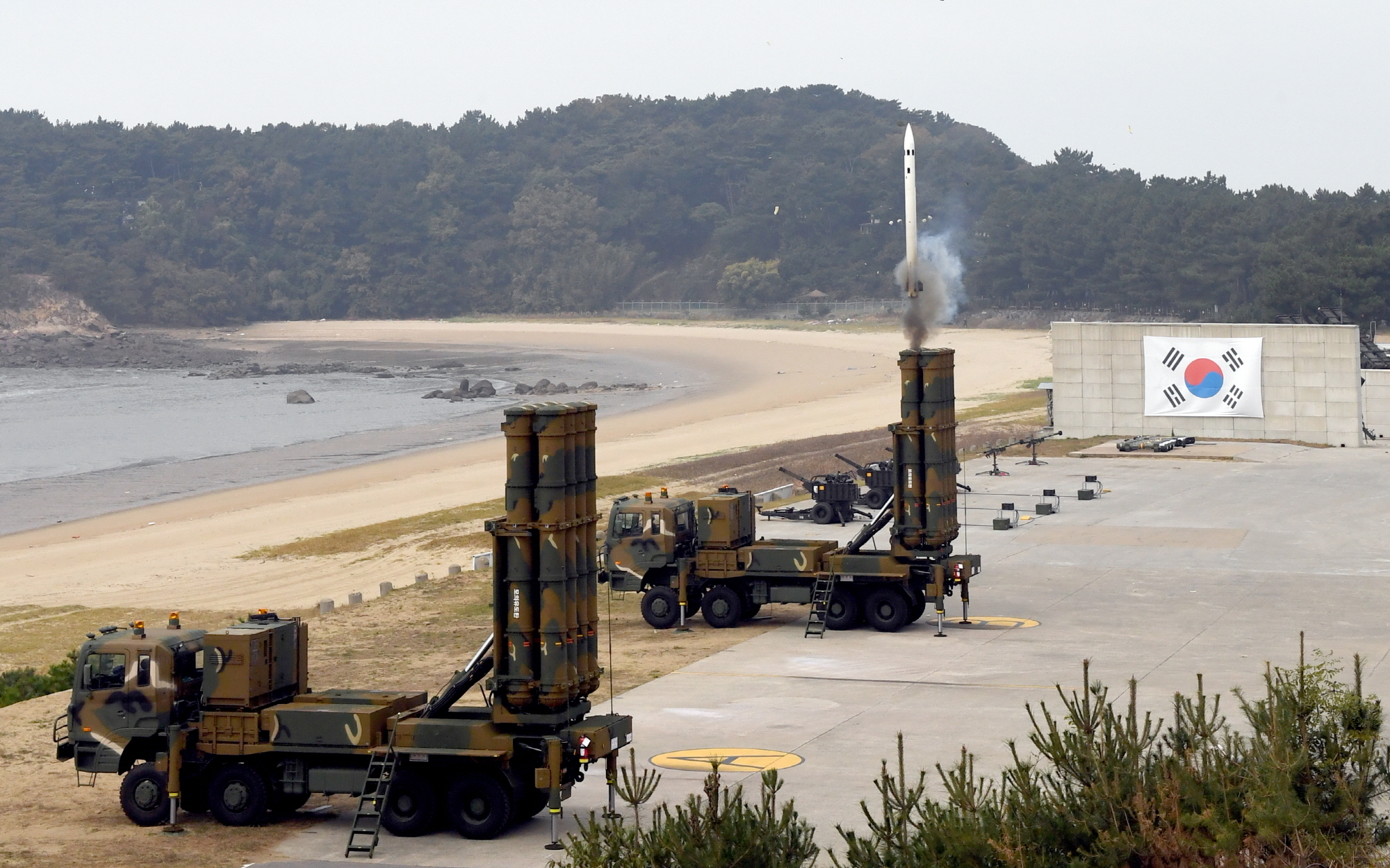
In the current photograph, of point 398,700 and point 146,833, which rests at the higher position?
point 398,700

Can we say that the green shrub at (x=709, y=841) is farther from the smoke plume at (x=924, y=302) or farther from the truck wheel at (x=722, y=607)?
the smoke plume at (x=924, y=302)

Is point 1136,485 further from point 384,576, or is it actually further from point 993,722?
point 993,722

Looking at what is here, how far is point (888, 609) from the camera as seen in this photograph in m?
31.2

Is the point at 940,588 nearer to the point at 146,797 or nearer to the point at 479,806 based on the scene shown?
the point at 479,806

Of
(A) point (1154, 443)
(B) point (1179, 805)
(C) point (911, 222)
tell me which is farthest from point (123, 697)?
(A) point (1154, 443)

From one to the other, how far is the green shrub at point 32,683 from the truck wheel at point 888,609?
46.5ft

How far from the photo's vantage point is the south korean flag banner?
202ft

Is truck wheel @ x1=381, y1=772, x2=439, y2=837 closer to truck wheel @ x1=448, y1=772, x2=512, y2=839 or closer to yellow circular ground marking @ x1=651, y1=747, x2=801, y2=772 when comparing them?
truck wheel @ x1=448, y1=772, x2=512, y2=839

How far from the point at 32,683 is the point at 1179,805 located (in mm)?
22048

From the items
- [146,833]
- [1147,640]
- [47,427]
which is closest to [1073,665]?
[1147,640]

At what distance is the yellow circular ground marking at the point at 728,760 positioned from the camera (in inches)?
849

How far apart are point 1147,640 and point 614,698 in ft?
32.6

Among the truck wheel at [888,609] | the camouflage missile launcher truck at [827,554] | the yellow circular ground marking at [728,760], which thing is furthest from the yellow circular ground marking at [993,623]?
the yellow circular ground marking at [728,760]

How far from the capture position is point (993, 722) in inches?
931
